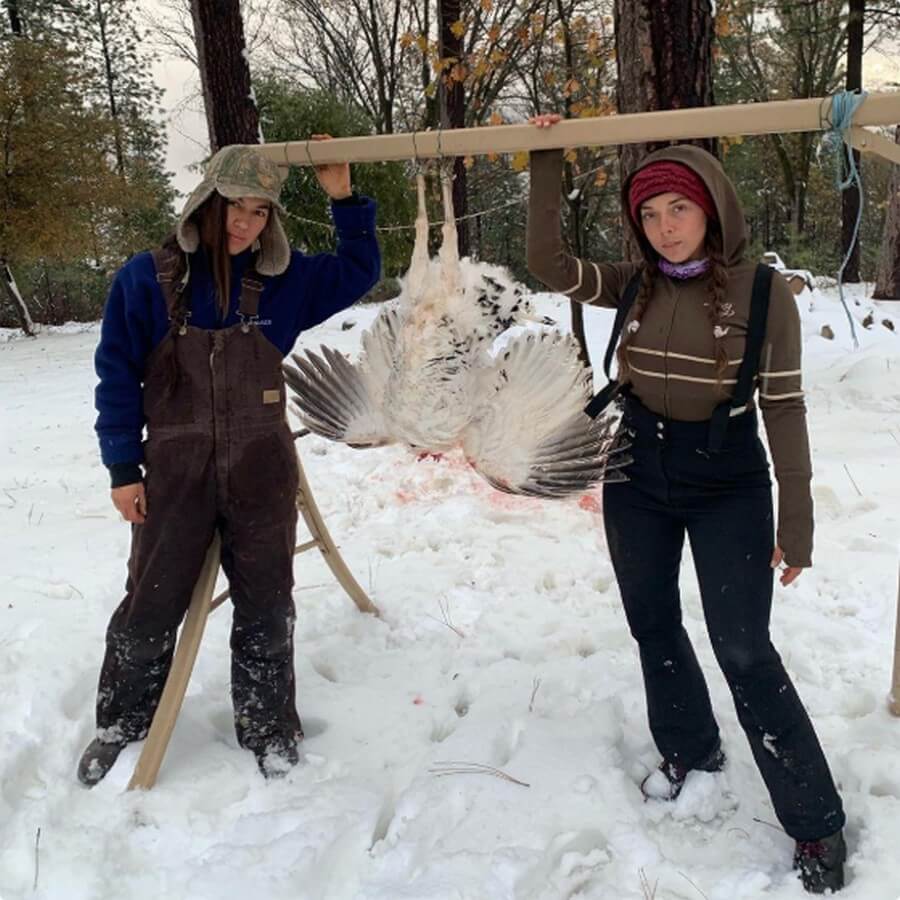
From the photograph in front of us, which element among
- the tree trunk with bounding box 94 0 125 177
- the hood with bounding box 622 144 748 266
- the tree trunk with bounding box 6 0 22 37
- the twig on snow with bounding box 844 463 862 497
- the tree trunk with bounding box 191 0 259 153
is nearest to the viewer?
the hood with bounding box 622 144 748 266

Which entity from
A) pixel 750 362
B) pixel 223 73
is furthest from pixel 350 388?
pixel 223 73

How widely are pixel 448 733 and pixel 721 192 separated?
1.88 metres

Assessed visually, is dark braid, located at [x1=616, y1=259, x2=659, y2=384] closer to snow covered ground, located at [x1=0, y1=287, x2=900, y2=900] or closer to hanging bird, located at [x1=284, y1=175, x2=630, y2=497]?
hanging bird, located at [x1=284, y1=175, x2=630, y2=497]

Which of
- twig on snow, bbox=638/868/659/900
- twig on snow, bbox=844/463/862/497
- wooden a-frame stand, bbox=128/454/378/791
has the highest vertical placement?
wooden a-frame stand, bbox=128/454/378/791

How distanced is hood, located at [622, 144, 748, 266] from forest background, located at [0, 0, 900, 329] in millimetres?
3548

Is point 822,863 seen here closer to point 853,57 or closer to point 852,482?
point 852,482

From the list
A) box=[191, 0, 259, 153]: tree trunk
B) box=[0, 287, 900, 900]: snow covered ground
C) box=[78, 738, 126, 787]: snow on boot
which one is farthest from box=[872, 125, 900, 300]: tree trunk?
box=[78, 738, 126, 787]: snow on boot

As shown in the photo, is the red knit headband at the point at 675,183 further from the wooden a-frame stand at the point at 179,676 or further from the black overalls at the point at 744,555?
the wooden a-frame stand at the point at 179,676

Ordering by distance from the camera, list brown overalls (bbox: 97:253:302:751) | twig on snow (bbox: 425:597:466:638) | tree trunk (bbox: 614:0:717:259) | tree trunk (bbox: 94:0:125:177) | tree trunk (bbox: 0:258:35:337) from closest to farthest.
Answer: brown overalls (bbox: 97:253:302:751), twig on snow (bbox: 425:597:466:638), tree trunk (bbox: 614:0:717:259), tree trunk (bbox: 0:258:35:337), tree trunk (bbox: 94:0:125:177)

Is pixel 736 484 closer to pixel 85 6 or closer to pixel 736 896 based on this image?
pixel 736 896

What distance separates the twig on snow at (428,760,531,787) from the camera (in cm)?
247

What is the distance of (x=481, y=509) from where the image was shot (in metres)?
4.50

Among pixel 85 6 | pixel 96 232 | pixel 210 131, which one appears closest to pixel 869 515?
pixel 210 131

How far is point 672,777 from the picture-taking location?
7.91 ft
